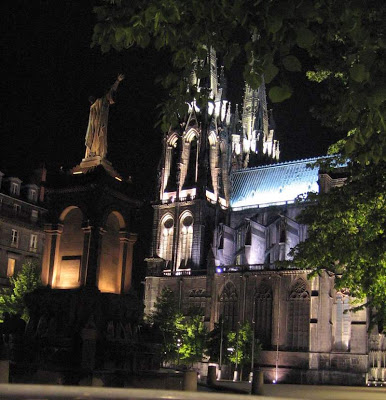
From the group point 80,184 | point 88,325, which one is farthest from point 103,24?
point 80,184

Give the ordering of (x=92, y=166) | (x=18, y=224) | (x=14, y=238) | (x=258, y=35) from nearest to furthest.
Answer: (x=258, y=35) < (x=92, y=166) < (x=14, y=238) < (x=18, y=224)

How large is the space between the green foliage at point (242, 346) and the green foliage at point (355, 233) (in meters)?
38.8

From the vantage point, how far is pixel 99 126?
1027 inches

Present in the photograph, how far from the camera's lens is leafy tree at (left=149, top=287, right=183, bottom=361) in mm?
60969

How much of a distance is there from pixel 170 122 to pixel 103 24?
1949 mm

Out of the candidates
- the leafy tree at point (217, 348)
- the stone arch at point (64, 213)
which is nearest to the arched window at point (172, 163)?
the leafy tree at point (217, 348)

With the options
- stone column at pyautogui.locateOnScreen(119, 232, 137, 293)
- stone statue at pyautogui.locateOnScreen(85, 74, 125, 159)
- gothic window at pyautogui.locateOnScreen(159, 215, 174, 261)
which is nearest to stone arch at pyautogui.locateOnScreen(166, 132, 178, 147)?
gothic window at pyautogui.locateOnScreen(159, 215, 174, 261)

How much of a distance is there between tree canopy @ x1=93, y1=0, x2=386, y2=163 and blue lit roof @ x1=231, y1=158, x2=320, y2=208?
227 ft

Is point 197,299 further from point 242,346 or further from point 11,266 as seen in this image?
point 11,266

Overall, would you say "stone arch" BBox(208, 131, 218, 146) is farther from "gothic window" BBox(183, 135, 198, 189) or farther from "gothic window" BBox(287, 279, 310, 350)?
"gothic window" BBox(287, 279, 310, 350)

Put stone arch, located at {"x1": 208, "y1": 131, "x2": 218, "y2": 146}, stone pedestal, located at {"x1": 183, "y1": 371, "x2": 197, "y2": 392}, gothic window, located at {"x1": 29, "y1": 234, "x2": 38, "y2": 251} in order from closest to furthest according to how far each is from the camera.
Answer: stone pedestal, located at {"x1": 183, "y1": 371, "x2": 197, "y2": 392}
gothic window, located at {"x1": 29, "y1": 234, "x2": 38, "y2": 251}
stone arch, located at {"x1": 208, "y1": 131, "x2": 218, "y2": 146}

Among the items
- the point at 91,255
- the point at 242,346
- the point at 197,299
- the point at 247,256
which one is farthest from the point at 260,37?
the point at 247,256

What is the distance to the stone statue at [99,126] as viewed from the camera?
25969 millimetres

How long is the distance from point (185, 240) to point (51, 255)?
51986 mm
